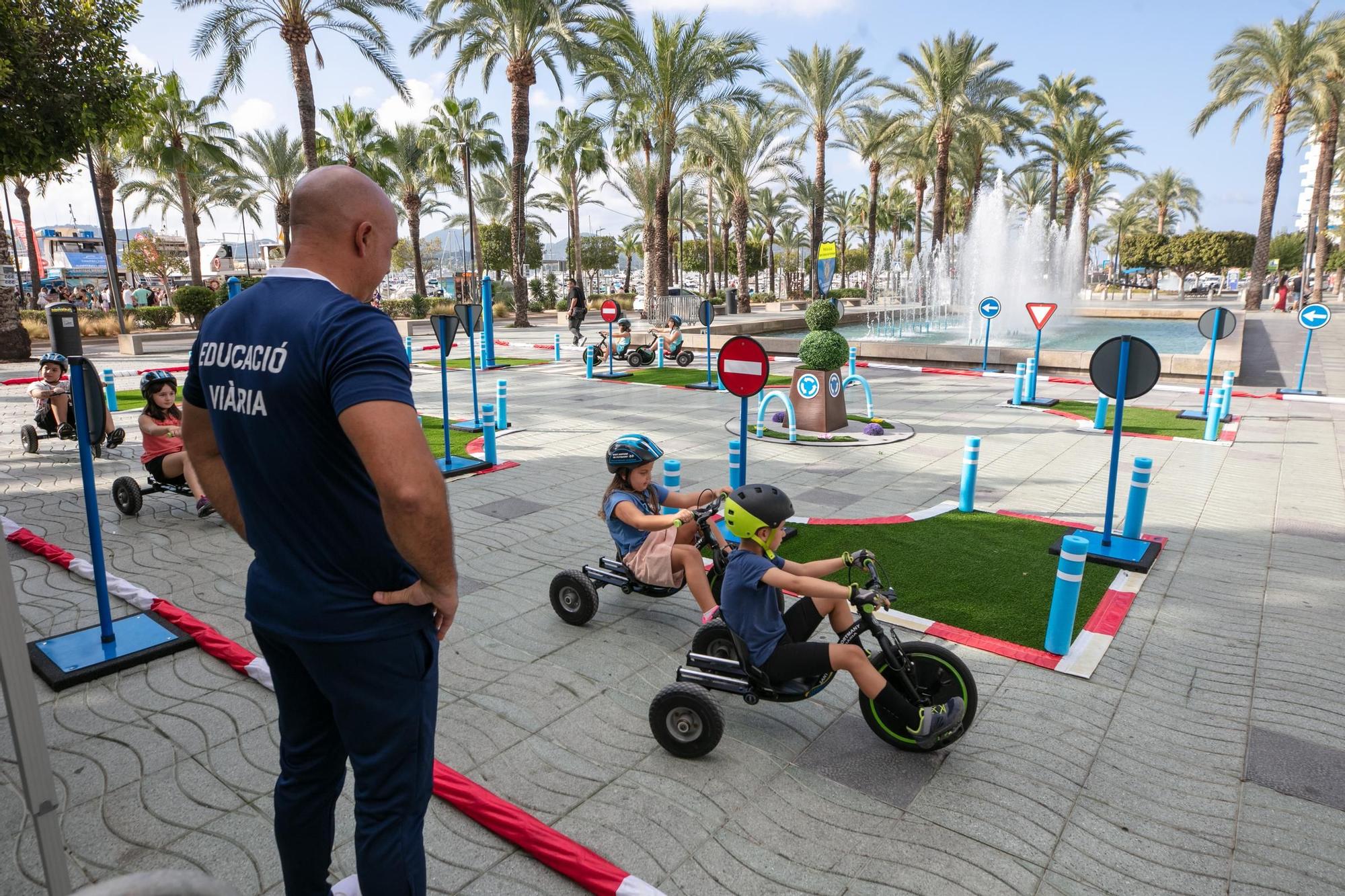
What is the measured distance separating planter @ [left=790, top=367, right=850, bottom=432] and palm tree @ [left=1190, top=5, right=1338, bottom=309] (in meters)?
33.7

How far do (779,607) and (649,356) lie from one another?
50.8 ft

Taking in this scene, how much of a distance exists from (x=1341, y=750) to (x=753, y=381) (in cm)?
359

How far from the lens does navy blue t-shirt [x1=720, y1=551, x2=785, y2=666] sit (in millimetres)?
3477

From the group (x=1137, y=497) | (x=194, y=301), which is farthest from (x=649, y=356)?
(x=194, y=301)

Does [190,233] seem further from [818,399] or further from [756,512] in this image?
[756,512]

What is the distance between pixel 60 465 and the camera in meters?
9.18

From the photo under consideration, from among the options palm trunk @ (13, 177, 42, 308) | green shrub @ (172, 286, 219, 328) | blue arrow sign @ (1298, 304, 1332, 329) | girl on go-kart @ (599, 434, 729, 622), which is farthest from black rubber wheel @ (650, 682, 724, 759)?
palm trunk @ (13, 177, 42, 308)

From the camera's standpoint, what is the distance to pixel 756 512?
3.45m

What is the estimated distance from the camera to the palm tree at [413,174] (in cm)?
4009

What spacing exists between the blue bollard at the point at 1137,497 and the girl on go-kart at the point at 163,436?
7.93m

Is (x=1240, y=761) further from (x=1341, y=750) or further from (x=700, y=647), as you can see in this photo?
(x=700, y=647)

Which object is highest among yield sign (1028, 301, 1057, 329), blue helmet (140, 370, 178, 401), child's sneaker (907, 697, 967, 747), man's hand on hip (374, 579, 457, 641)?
yield sign (1028, 301, 1057, 329)

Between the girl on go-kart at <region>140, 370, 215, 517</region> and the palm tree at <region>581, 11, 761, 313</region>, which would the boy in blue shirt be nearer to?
the girl on go-kart at <region>140, 370, 215, 517</region>

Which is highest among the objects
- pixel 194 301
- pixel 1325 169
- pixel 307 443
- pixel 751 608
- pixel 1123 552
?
pixel 1325 169
